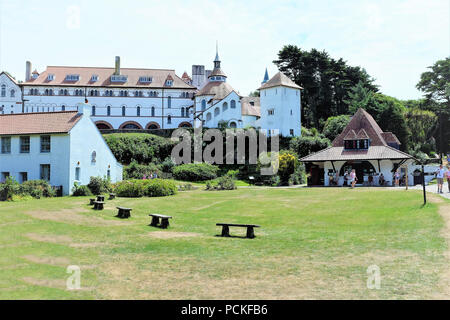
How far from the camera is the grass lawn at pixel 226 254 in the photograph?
849cm

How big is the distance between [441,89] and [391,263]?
75188mm

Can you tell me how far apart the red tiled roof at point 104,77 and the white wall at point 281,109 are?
19.3m

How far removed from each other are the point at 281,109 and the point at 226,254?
50621 millimetres

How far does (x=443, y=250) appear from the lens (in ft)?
37.6

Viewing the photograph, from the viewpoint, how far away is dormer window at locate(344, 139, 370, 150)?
4175 centimetres

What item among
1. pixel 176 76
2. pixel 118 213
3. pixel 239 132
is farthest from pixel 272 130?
pixel 118 213

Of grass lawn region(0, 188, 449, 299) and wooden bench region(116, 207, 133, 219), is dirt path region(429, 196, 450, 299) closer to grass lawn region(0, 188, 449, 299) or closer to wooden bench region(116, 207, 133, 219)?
grass lawn region(0, 188, 449, 299)

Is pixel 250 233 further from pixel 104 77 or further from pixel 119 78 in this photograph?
pixel 104 77

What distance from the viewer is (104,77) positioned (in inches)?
2945

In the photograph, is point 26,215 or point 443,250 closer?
point 443,250

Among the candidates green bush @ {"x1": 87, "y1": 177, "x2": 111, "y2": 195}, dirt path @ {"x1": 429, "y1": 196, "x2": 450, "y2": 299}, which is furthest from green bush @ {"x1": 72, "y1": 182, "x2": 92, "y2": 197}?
dirt path @ {"x1": 429, "y1": 196, "x2": 450, "y2": 299}

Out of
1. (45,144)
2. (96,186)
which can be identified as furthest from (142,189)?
(45,144)
